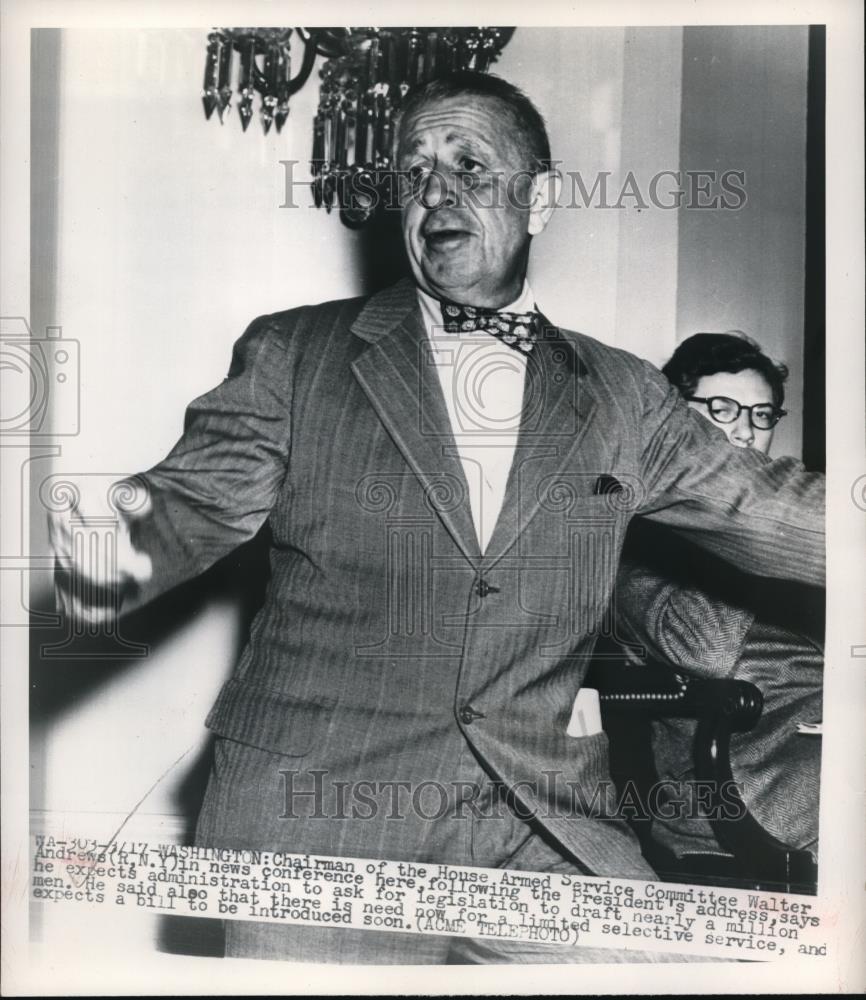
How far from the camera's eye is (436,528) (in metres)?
2.19

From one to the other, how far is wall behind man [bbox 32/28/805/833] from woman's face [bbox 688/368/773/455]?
0.08 m

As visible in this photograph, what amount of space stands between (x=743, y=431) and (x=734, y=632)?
1.51 ft

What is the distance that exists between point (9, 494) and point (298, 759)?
904mm

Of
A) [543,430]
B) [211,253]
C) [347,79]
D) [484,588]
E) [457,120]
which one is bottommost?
[484,588]

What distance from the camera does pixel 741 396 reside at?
2.27m

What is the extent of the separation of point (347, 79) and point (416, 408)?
0.77 m

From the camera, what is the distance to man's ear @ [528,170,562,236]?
88.2 inches

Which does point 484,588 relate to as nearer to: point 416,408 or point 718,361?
point 416,408

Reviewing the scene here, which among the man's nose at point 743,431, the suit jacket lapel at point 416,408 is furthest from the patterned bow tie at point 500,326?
the man's nose at point 743,431

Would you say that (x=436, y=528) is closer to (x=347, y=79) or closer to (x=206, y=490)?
(x=206, y=490)

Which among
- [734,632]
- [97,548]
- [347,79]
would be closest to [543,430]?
[734,632]

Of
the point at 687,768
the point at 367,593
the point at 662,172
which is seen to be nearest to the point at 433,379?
the point at 367,593

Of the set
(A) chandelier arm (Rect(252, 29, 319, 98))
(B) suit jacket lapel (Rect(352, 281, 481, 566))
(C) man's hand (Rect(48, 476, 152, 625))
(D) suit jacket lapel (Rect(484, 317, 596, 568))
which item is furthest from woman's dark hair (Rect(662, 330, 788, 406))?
(C) man's hand (Rect(48, 476, 152, 625))

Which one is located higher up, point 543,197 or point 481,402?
point 543,197
